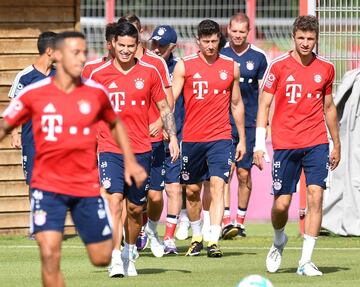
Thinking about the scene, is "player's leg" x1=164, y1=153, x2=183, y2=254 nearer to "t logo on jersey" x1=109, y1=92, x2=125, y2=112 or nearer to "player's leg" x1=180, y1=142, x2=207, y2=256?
"player's leg" x1=180, y1=142, x2=207, y2=256

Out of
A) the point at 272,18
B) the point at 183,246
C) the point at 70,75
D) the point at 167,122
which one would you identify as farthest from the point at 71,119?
the point at 272,18

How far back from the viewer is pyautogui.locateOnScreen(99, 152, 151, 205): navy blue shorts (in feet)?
40.9

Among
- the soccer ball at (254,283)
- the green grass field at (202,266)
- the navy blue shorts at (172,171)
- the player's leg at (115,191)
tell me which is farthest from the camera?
the navy blue shorts at (172,171)

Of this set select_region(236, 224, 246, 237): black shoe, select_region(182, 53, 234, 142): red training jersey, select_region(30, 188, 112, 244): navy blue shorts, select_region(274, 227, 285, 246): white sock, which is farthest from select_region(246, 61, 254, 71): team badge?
select_region(30, 188, 112, 244): navy blue shorts

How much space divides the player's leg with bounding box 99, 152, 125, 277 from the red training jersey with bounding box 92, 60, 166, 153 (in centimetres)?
15

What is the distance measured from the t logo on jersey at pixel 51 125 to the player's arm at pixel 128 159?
432 mm

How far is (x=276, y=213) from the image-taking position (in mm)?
12953

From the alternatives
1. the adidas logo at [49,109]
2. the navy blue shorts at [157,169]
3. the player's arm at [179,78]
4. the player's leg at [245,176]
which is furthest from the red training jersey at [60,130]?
the player's leg at [245,176]

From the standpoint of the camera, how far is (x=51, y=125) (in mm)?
9555

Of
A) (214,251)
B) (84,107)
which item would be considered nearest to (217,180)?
(214,251)

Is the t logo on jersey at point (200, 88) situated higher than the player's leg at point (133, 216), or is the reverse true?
the t logo on jersey at point (200, 88)

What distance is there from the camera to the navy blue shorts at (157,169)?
46.6 ft

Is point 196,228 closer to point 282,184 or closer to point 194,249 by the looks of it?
point 194,249

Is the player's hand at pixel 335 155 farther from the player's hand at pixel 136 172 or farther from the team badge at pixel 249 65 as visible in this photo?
the team badge at pixel 249 65
